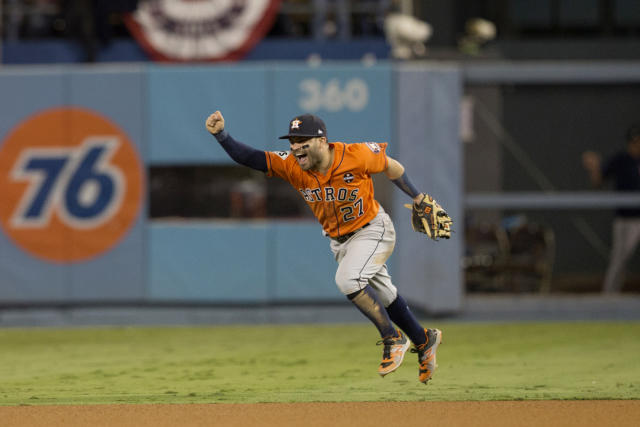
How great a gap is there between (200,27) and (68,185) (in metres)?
3.30

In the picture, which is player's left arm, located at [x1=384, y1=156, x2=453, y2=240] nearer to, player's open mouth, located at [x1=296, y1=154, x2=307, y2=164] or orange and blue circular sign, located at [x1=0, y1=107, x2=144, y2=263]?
player's open mouth, located at [x1=296, y1=154, x2=307, y2=164]

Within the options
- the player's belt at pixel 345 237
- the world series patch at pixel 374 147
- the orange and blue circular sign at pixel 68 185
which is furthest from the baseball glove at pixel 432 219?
the orange and blue circular sign at pixel 68 185

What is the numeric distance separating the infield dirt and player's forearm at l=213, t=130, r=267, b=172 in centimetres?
168

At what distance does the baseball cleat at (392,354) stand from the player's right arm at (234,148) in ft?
4.97

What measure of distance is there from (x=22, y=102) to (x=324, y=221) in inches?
246

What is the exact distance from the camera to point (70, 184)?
12.5 m

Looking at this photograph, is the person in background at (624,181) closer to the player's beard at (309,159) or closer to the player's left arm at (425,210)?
the player's left arm at (425,210)

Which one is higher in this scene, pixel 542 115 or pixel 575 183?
pixel 542 115

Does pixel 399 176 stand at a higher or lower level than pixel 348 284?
higher

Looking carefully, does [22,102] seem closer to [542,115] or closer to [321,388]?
[321,388]

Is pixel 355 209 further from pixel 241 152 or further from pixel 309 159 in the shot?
pixel 241 152

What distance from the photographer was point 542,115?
58.9 ft

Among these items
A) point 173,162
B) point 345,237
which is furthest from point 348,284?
point 173,162

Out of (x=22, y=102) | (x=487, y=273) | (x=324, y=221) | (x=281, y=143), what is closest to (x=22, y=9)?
(x=22, y=102)
